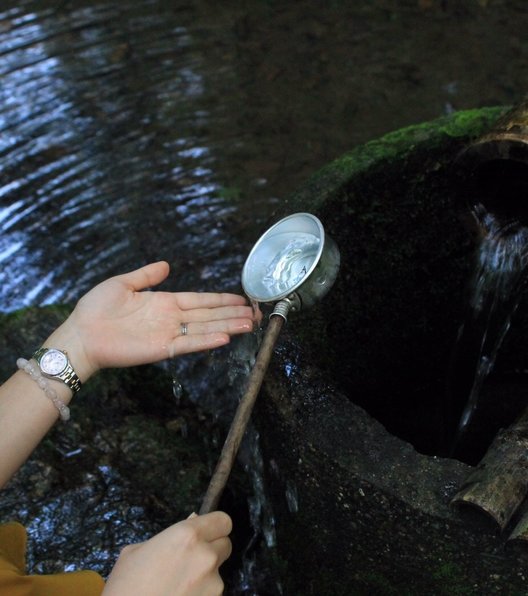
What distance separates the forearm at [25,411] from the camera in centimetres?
160

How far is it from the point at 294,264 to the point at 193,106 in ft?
10.6

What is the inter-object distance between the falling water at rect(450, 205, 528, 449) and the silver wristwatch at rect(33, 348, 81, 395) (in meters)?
1.13

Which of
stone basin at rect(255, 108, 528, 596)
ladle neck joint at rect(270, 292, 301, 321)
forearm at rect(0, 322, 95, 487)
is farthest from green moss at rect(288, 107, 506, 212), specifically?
forearm at rect(0, 322, 95, 487)

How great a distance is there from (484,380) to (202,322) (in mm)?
1477

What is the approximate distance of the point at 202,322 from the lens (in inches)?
69.0

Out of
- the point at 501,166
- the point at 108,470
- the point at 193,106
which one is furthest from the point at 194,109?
the point at 501,166

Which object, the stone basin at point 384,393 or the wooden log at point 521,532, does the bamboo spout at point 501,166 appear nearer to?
the stone basin at point 384,393

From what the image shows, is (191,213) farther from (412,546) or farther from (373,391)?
(412,546)

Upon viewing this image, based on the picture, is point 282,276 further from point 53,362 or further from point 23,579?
point 23,579

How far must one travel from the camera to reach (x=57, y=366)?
1697 mm

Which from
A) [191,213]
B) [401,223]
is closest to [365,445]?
[401,223]

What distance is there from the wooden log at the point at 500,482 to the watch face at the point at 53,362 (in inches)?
35.0

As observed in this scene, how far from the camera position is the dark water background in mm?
3715

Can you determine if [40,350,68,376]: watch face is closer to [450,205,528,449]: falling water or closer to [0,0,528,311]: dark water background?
[450,205,528,449]: falling water
